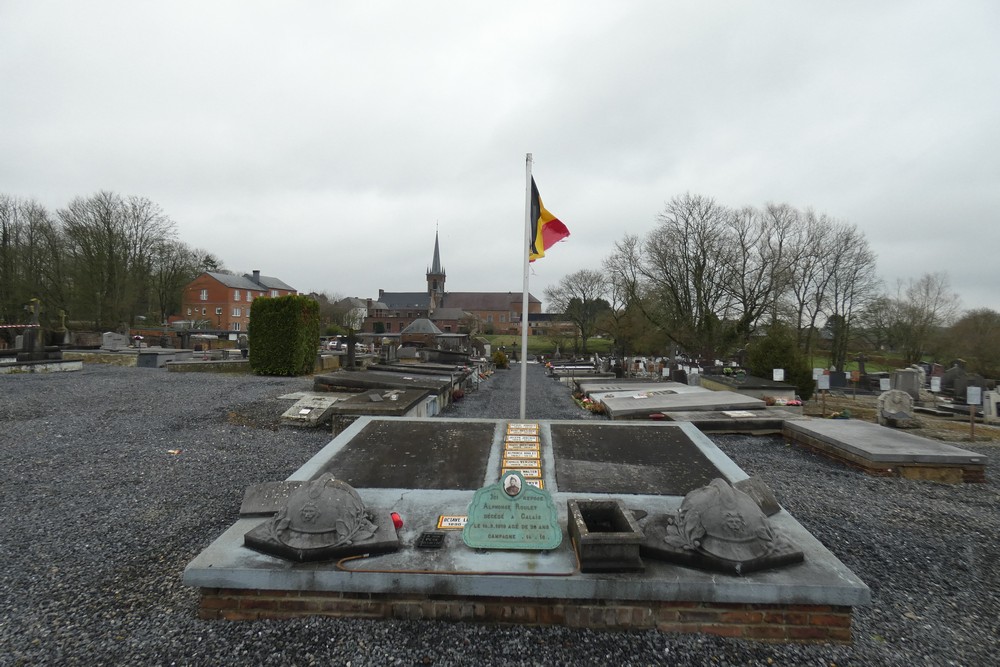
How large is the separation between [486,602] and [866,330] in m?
35.9

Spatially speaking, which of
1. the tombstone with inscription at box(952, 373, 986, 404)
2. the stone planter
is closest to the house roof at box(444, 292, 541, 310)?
the tombstone with inscription at box(952, 373, 986, 404)

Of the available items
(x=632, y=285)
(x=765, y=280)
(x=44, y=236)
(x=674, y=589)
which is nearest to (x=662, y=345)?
(x=632, y=285)

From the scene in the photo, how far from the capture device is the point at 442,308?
300ft

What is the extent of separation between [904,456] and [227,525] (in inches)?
322

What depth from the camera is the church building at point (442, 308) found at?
82375 millimetres

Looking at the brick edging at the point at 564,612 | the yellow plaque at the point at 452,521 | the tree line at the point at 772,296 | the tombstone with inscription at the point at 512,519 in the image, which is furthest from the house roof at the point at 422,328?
the brick edging at the point at 564,612

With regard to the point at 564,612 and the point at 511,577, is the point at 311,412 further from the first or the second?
the point at 564,612

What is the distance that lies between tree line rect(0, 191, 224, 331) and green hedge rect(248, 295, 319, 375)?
21.3m

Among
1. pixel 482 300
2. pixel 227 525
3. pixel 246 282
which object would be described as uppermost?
pixel 482 300

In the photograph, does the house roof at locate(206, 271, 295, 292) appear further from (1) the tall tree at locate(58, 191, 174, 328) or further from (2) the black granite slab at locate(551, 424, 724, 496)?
(2) the black granite slab at locate(551, 424, 724, 496)

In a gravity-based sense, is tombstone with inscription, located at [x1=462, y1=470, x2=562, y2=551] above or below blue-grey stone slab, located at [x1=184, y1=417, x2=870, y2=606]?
above

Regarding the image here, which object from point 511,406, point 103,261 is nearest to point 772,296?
point 511,406

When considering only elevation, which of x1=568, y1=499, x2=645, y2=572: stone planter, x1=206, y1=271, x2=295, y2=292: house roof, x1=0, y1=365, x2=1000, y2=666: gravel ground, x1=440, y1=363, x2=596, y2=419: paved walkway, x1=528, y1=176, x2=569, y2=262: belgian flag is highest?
x1=206, y1=271, x2=295, y2=292: house roof

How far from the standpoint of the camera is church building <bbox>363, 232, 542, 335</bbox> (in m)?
82.4
